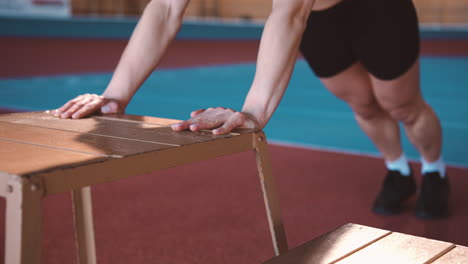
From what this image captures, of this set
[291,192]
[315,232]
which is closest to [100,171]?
[315,232]

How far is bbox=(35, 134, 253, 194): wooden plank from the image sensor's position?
0.92m

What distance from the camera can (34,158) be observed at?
100 centimetres

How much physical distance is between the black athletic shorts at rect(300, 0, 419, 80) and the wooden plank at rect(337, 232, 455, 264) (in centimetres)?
116

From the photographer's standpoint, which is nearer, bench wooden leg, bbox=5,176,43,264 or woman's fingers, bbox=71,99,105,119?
bench wooden leg, bbox=5,176,43,264

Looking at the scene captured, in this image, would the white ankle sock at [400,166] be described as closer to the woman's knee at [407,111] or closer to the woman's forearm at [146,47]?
the woman's knee at [407,111]

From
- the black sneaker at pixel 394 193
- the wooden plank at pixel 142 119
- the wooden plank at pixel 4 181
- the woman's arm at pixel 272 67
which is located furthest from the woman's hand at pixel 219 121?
the black sneaker at pixel 394 193

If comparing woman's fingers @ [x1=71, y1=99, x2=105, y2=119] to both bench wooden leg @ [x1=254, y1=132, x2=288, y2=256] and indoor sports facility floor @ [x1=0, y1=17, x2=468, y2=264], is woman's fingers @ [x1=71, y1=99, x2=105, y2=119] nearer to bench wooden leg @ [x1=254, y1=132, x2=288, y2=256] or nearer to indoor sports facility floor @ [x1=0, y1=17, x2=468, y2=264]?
bench wooden leg @ [x1=254, y1=132, x2=288, y2=256]

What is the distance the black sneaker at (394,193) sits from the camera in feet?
8.11

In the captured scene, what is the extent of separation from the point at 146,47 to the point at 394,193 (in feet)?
4.36

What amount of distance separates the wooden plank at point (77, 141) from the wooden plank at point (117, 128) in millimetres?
36

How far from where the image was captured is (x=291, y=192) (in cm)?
278

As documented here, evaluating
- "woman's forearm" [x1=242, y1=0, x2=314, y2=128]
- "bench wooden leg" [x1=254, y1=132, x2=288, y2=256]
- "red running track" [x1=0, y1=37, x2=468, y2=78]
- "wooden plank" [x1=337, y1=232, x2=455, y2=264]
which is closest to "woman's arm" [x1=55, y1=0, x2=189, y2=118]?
"woman's forearm" [x1=242, y1=0, x2=314, y2=128]

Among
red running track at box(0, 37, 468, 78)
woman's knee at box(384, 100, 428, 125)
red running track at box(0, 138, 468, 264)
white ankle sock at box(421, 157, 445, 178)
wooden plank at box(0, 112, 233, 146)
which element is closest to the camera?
wooden plank at box(0, 112, 233, 146)

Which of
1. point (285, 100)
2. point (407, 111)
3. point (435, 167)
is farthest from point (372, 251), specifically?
point (285, 100)
